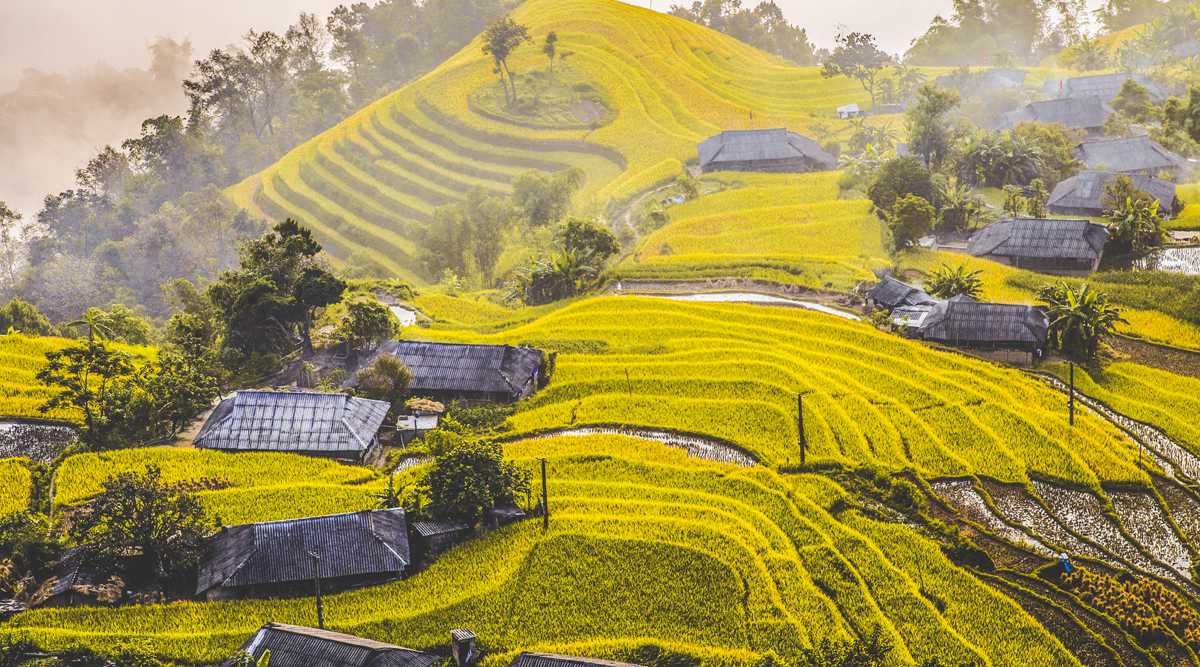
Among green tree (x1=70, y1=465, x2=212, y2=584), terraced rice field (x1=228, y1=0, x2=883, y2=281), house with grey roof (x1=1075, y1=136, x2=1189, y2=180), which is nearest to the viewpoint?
green tree (x1=70, y1=465, x2=212, y2=584)

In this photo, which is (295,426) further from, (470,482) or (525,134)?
(525,134)

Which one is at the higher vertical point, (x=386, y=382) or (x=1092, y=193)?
(x=1092, y=193)

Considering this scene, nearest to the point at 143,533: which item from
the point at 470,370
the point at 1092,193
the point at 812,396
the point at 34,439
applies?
the point at 34,439

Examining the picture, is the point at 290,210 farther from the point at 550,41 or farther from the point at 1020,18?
the point at 1020,18

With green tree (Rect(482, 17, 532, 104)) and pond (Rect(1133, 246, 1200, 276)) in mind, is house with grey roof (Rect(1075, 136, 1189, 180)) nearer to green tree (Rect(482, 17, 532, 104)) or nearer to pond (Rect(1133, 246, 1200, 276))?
pond (Rect(1133, 246, 1200, 276))

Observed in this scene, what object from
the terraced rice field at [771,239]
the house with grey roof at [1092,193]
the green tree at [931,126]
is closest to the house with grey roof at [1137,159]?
the house with grey roof at [1092,193]

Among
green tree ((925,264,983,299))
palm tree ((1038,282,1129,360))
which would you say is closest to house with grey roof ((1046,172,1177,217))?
green tree ((925,264,983,299))

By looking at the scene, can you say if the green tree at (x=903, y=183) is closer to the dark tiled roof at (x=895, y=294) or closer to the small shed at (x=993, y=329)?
the dark tiled roof at (x=895, y=294)
